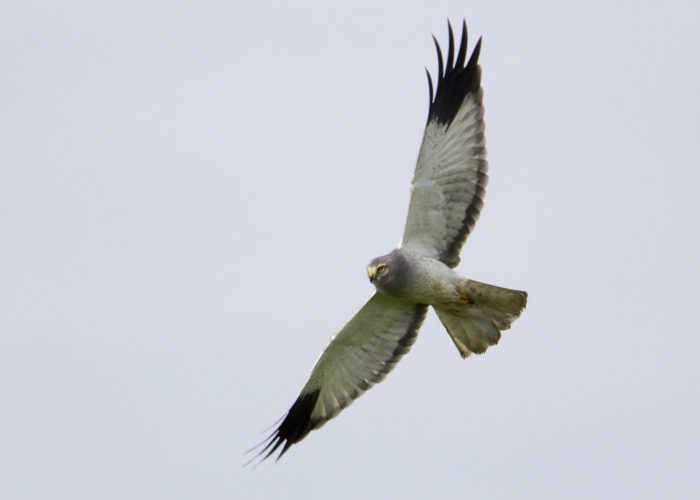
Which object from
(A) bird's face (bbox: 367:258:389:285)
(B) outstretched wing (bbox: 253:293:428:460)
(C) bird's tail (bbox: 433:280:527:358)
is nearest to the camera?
(A) bird's face (bbox: 367:258:389:285)

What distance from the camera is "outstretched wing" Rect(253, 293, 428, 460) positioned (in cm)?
1480

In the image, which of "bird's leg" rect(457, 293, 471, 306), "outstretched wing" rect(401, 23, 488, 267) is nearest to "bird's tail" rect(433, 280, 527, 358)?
"bird's leg" rect(457, 293, 471, 306)

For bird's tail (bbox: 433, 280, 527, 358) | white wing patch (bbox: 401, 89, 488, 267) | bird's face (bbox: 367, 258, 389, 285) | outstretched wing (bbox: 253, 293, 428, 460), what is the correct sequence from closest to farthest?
bird's face (bbox: 367, 258, 389, 285) → white wing patch (bbox: 401, 89, 488, 267) → bird's tail (bbox: 433, 280, 527, 358) → outstretched wing (bbox: 253, 293, 428, 460)

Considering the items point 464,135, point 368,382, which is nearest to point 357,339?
point 368,382

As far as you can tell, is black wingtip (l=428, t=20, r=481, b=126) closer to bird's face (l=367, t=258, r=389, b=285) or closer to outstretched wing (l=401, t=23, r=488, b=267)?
outstretched wing (l=401, t=23, r=488, b=267)

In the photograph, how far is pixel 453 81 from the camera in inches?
560

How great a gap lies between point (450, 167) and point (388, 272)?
133 centimetres

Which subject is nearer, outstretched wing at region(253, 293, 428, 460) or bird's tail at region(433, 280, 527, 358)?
bird's tail at region(433, 280, 527, 358)

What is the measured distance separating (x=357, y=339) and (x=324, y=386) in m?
0.73

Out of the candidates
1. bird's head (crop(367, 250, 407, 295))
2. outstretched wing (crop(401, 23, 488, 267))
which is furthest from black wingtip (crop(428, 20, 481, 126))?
bird's head (crop(367, 250, 407, 295))

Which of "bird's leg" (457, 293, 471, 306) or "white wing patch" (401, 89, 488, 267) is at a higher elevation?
"white wing patch" (401, 89, 488, 267)

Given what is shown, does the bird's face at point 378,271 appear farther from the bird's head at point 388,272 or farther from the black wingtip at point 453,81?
the black wingtip at point 453,81

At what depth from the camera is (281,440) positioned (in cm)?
1534

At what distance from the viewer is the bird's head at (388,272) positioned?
45.3 feet
